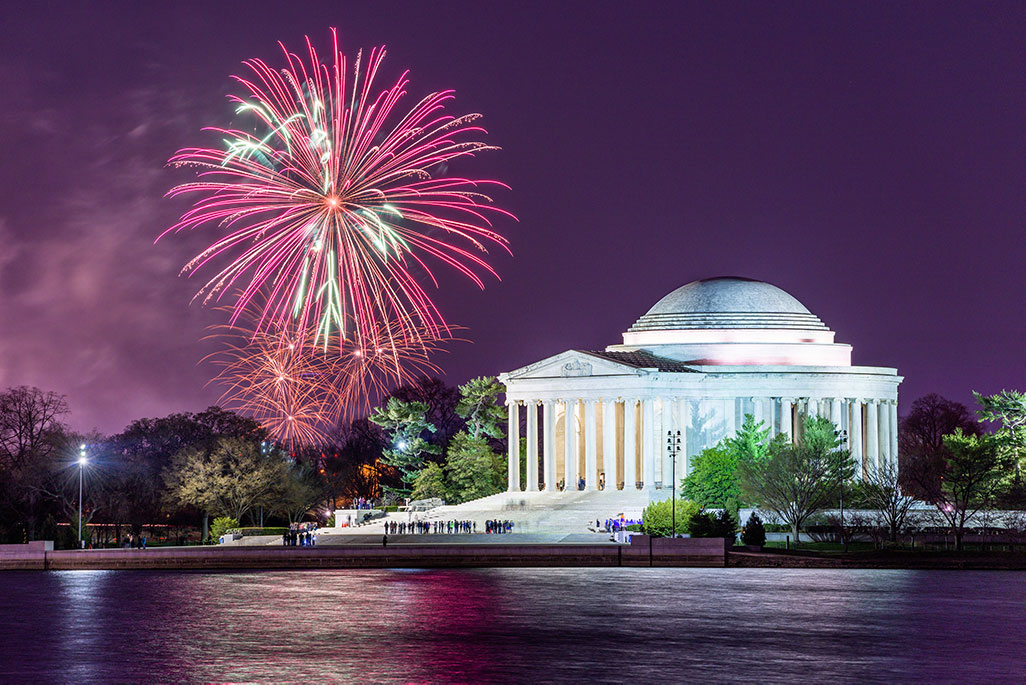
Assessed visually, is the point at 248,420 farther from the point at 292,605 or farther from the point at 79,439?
the point at 292,605

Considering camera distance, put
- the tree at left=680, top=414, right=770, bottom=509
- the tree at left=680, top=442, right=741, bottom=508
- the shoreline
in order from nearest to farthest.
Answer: the shoreline → the tree at left=680, top=414, right=770, bottom=509 → the tree at left=680, top=442, right=741, bottom=508

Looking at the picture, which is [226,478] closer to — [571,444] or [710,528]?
[571,444]

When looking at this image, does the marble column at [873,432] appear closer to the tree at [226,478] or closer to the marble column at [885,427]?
the marble column at [885,427]

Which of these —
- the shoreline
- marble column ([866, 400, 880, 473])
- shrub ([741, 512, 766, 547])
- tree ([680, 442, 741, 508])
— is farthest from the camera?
marble column ([866, 400, 880, 473])

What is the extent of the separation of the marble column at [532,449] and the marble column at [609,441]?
25.5 feet

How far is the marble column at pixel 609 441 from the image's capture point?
137 metres

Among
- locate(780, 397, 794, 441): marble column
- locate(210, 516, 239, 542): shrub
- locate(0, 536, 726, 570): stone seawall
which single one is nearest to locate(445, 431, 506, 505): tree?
locate(210, 516, 239, 542): shrub

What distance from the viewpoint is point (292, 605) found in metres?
53.0

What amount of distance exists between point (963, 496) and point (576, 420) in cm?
4599

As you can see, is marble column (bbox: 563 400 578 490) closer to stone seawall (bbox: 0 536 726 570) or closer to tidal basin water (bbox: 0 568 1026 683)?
stone seawall (bbox: 0 536 726 570)

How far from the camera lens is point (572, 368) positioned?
140 m

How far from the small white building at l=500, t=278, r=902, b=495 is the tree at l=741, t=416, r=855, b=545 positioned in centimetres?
2662

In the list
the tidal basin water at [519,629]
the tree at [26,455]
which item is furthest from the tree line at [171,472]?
the tidal basin water at [519,629]

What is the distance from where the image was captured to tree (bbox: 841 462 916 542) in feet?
309
